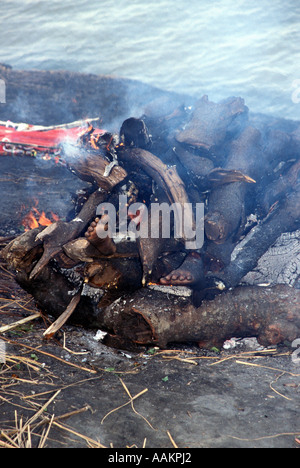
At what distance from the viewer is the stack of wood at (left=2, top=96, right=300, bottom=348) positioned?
2.85 meters

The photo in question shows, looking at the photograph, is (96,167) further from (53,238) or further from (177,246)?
(177,246)

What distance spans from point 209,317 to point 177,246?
1.89 ft

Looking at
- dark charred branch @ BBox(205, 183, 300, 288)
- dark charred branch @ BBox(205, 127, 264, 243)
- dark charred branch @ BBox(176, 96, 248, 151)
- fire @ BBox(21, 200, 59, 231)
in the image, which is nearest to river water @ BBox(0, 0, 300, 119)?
dark charred branch @ BBox(176, 96, 248, 151)

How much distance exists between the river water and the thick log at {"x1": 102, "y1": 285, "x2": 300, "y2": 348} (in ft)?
13.5

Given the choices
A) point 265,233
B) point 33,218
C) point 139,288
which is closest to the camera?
point 139,288

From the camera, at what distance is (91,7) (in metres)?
8.92

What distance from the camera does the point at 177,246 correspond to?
3049 millimetres

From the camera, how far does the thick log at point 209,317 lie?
284 cm

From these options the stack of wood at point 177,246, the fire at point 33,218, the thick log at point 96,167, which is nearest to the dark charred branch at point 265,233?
the stack of wood at point 177,246

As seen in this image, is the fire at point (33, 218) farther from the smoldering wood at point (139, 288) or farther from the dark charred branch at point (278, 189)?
the dark charred branch at point (278, 189)

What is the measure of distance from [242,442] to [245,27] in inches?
321

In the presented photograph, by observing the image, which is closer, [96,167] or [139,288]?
[139,288]

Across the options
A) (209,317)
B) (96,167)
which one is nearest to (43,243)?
(96,167)

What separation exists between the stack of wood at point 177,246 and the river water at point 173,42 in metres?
3.14
